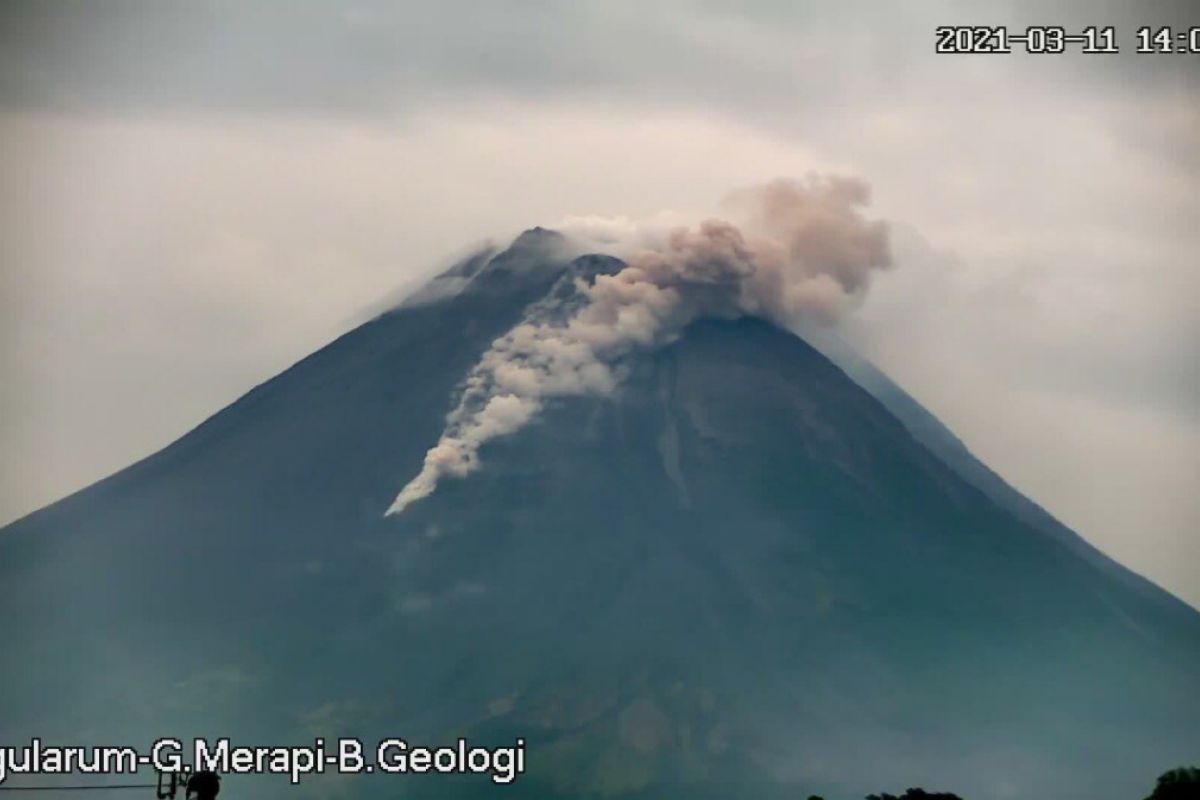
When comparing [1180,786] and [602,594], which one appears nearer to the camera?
[1180,786]

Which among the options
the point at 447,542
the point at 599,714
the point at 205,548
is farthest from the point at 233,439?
the point at 599,714

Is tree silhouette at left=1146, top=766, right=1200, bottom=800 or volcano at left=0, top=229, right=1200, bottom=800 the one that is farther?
volcano at left=0, top=229, right=1200, bottom=800

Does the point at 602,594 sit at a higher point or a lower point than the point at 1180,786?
higher

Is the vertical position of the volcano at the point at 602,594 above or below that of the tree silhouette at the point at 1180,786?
above

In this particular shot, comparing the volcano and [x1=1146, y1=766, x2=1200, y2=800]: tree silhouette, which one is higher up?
the volcano

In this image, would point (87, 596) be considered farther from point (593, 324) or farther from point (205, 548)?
point (593, 324)
